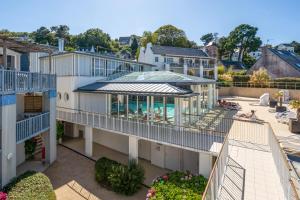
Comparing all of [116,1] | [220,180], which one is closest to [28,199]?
[220,180]

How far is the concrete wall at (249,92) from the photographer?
3641cm

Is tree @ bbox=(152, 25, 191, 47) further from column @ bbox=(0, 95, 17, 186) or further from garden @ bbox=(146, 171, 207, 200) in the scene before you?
garden @ bbox=(146, 171, 207, 200)

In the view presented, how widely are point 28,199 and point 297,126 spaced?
60.3 feet

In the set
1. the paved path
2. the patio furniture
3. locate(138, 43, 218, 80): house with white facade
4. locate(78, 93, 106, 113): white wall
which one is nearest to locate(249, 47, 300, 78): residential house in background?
locate(138, 43, 218, 80): house with white facade

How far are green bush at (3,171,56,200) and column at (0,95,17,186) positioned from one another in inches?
22.2

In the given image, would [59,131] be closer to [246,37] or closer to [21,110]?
[21,110]

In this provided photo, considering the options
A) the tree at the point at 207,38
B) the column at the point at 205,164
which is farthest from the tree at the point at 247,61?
the column at the point at 205,164

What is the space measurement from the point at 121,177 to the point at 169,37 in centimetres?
6068

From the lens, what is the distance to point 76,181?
46.3 feet

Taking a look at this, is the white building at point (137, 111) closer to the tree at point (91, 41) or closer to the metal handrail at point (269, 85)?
the metal handrail at point (269, 85)

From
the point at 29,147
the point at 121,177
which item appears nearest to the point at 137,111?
the point at 121,177

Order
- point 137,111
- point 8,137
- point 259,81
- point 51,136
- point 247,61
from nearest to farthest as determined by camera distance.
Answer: point 8,137 < point 51,136 < point 137,111 < point 259,81 < point 247,61

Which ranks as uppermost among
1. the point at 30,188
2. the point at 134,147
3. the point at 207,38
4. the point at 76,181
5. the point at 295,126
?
the point at 207,38

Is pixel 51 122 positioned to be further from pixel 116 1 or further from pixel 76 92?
pixel 116 1
